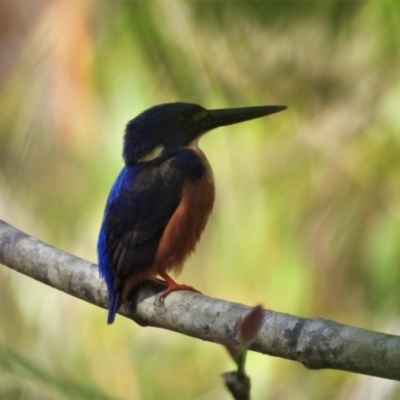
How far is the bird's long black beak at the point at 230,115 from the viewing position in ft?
6.78

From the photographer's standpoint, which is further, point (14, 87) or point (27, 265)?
point (14, 87)

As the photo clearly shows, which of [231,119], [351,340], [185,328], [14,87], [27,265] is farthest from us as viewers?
[14,87]

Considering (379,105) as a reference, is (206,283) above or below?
below

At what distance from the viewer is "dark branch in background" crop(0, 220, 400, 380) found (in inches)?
40.3

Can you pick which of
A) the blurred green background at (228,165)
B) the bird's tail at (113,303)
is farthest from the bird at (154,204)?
the blurred green background at (228,165)

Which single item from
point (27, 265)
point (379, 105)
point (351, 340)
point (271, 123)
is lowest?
point (351, 340)

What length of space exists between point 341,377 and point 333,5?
3.92ft

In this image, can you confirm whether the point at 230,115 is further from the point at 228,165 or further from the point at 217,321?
the point at 217,321

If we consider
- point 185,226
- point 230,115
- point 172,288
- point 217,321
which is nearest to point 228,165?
point 230,115

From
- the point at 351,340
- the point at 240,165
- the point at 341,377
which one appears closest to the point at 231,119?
the point at 240,165

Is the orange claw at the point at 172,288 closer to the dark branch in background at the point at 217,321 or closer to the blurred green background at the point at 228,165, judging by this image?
the dark branch in background at the point at 217,321

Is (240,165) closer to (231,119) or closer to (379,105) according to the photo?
(231,119)

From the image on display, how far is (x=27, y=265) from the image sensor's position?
175 cm

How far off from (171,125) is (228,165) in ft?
1.14
